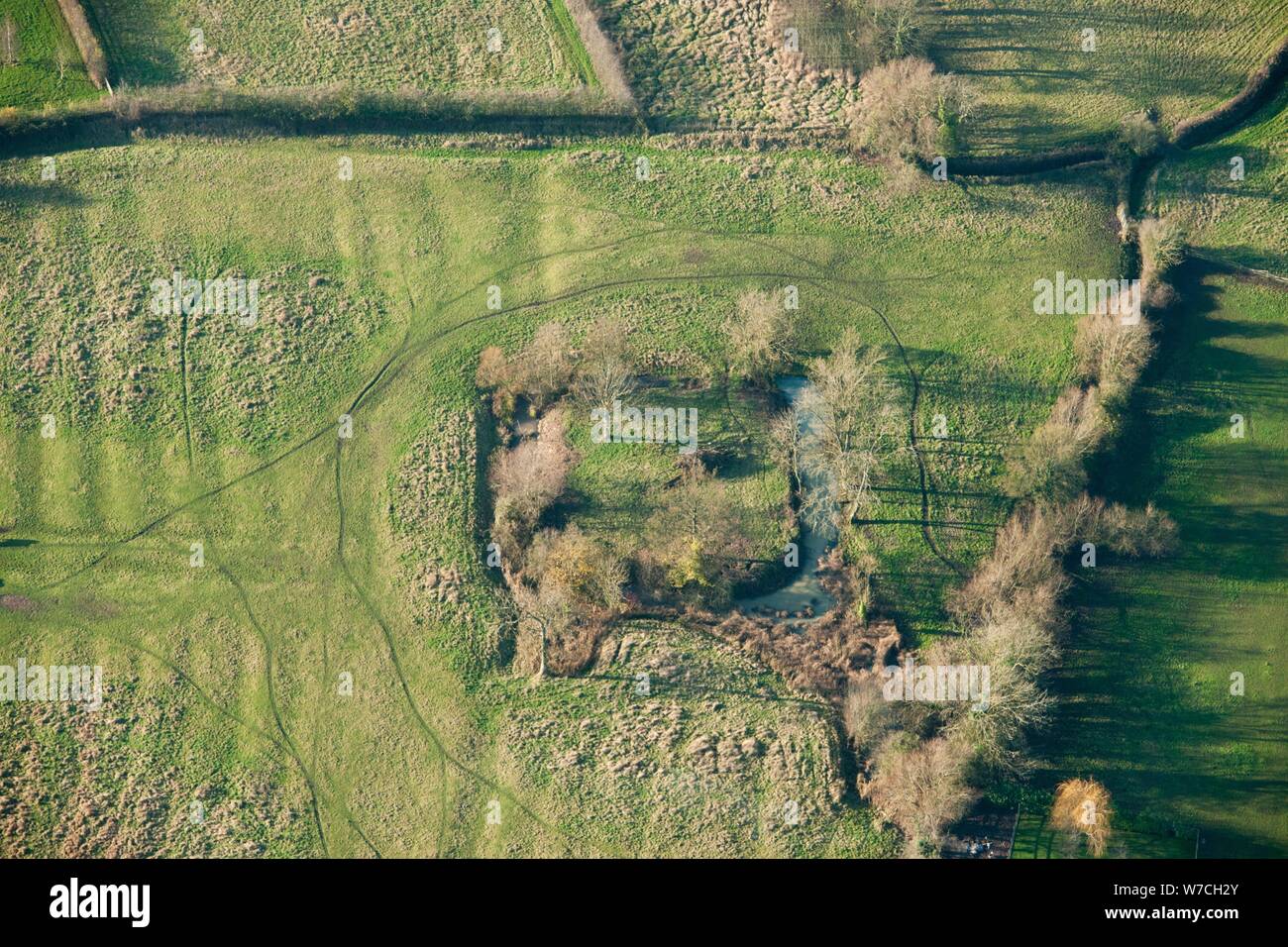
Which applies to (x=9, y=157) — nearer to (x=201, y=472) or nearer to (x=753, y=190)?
(x=201, y=472)

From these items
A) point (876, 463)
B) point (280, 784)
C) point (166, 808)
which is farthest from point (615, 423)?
point (166, 808)

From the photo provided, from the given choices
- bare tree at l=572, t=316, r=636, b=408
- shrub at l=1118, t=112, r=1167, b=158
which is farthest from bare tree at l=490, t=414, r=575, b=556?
shrub at l=1118, t=112, r=1167, b=158

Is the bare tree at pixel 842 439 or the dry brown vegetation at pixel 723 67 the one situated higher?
the dry brown vegetation at pixel 723 67

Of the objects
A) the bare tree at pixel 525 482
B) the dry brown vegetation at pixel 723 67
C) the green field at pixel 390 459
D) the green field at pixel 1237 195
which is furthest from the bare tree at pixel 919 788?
the dry brown vegetation at pixel 723 67

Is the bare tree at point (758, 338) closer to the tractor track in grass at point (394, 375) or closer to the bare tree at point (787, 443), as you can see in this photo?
the tractor track in grass at point (394, 375)

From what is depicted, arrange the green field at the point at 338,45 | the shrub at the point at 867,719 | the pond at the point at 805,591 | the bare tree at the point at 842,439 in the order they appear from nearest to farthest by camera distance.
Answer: the shrub at the point at 867,719
the pond at the point at 805,591
the bare tree at the point at 842,439
the green field at the point at 338,45

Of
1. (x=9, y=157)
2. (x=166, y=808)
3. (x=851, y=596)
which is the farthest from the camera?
(x=9, y=157)

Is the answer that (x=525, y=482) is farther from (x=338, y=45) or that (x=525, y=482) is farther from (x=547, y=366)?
(x=338, y=45)
